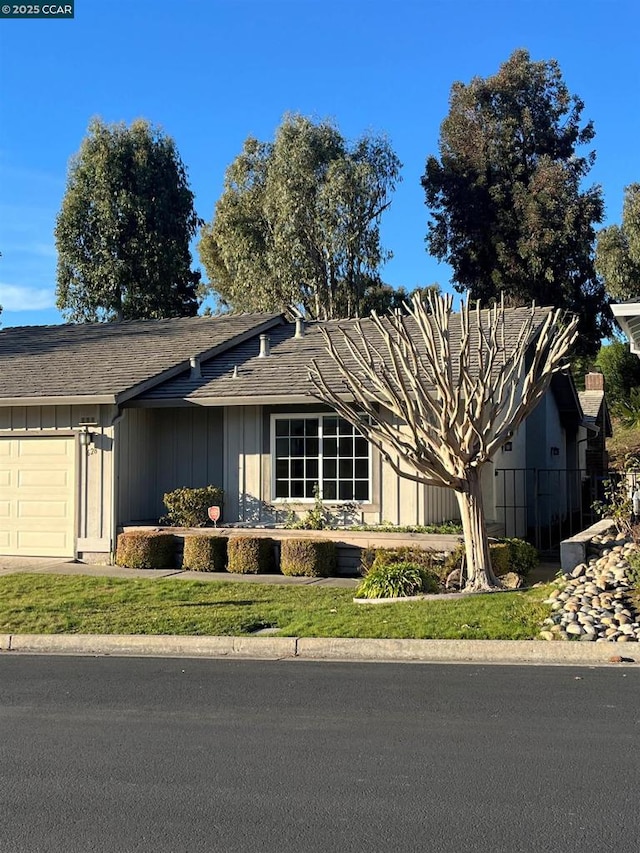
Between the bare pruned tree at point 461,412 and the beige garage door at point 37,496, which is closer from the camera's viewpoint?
the bare pruned tree at point 461,412

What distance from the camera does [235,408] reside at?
1617 cm

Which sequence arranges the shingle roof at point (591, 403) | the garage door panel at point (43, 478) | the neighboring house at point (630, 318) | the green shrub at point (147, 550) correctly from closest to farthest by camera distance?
the neighboring house at point (630, 318), the green shrub at point (147, 550), the garage door panel at point (43, 478), the shingle roof at point (591, 403)

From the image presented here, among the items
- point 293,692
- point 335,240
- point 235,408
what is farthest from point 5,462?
point 335,240

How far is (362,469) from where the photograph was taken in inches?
601

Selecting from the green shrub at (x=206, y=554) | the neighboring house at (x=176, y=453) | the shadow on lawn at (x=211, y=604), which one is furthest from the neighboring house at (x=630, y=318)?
the green shrub at (x=206, y=554)

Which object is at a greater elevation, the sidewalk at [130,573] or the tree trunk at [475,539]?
the tree trunk at [475,539]

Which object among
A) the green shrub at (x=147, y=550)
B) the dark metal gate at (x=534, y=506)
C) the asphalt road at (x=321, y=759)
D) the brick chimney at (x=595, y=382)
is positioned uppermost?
the brick chimney at (x=595, y=382)

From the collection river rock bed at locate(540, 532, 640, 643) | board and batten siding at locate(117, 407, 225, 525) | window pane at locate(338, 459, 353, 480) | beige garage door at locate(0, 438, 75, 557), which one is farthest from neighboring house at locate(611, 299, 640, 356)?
beige garage door at locate(0, 438, 75, 557)

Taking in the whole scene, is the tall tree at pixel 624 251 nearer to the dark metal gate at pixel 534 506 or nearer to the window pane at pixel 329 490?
the dark metal gate at pixel 534 506

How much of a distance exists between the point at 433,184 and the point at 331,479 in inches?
918

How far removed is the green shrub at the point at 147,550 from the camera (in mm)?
14672

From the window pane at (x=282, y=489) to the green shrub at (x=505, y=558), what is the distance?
3777mm

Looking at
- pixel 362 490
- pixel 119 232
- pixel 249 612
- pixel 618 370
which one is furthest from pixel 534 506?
pixel 119 232

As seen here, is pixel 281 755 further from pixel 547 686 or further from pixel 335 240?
pixel 335 240
